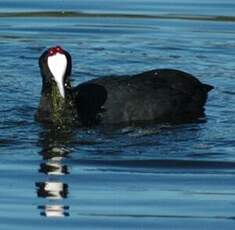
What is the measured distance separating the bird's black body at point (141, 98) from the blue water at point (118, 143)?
24cm

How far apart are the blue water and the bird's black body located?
242 mm

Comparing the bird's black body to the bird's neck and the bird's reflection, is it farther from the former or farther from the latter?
the bird's reflection

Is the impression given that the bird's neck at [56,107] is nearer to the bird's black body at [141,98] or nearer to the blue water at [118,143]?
the bird's black body at [141,98]

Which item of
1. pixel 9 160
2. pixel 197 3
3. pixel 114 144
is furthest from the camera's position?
pixel 197 3

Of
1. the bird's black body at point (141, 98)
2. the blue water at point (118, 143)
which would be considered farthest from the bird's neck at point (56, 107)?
the blue water at point (118, 143)

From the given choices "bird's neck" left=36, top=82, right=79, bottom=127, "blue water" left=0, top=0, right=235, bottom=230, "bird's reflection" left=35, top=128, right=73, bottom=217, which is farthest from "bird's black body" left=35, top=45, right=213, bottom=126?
"bird's reflection" left=35, top=128, right=73, bottom=217

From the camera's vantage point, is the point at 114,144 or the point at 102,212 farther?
the point at 114,144

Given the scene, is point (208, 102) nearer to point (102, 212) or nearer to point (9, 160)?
point (9, 160)

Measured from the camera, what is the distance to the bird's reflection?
8.27m

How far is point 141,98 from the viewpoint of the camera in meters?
11.8

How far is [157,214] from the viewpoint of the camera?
8.10 meters

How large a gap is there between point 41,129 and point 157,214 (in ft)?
10.7

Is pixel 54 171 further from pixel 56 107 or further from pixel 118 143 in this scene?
pixel 56 107

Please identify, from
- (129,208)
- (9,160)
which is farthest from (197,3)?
(129,208)
